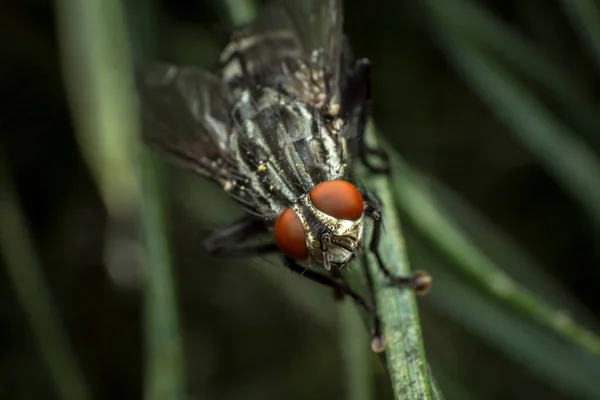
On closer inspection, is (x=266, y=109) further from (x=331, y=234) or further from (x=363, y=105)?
(x=331, y=234)

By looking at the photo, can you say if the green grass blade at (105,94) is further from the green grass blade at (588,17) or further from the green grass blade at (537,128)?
the green grass blade at (588,17)

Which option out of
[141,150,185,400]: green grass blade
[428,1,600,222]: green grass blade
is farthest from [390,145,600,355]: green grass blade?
[141,150,185,400]: green grass blade

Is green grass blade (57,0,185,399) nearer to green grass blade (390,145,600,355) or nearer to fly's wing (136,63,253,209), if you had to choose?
fly's wing (136,63,253,209)

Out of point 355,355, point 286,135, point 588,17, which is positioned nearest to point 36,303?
point 355,355

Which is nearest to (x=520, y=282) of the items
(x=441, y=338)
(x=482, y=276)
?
(x=441, y=338)

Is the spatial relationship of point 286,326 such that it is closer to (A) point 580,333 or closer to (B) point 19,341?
(B) point 19,341

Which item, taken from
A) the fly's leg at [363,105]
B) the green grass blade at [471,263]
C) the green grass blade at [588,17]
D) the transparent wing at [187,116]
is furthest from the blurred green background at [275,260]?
the fly's leg at [363,105]
